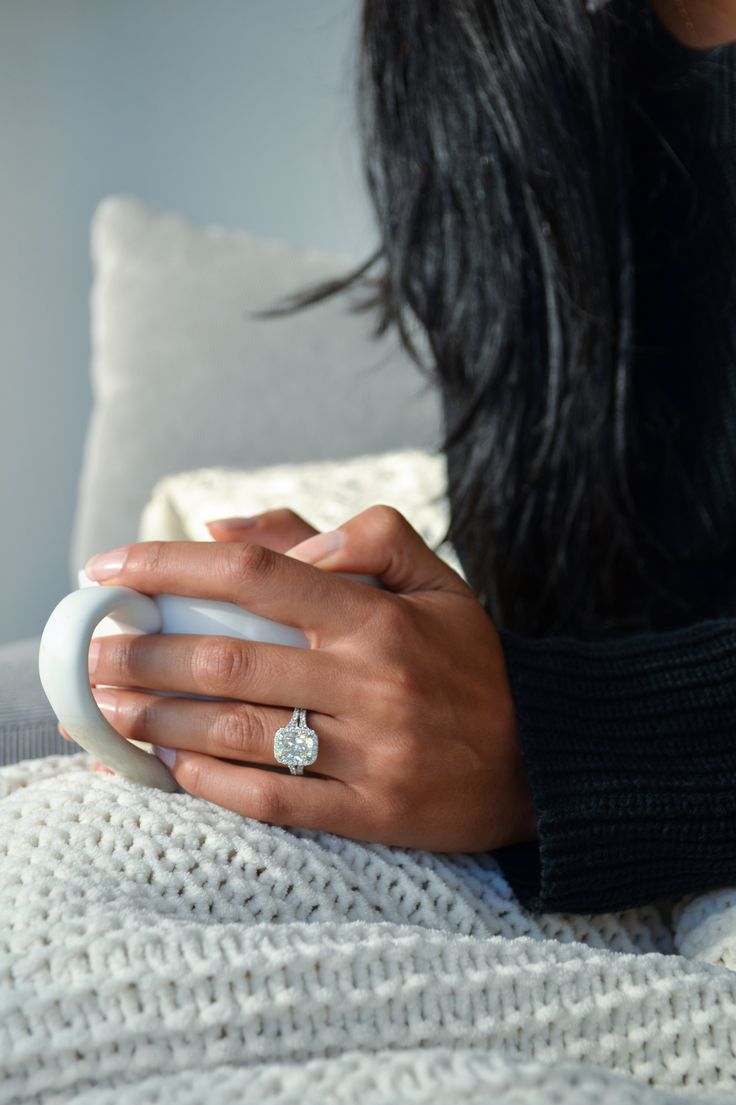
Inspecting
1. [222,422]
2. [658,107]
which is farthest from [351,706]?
[222,422]

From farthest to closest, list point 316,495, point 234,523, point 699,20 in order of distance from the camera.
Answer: point 316,495 → point 699,20 → point 234,523

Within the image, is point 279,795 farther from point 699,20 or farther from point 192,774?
point 699,20

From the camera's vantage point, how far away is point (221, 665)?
0.43 metres

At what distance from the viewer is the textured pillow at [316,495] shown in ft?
2.74

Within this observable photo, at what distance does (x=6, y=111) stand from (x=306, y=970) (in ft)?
5.66

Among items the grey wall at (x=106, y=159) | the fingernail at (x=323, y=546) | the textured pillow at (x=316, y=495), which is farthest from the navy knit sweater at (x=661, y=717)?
the grey wall at (x=106, y=159)

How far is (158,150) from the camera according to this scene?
5.65 ft

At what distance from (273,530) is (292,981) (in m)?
0.28

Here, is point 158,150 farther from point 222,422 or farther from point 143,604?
point 143,604

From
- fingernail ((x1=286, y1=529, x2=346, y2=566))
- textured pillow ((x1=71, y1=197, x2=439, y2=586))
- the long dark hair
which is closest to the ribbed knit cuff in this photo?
fingernail ((x1=286, y1=529, x2=346, y2=566))

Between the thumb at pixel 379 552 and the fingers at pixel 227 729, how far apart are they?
0.27ft

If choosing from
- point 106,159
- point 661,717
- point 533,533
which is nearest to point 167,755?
point 661,717

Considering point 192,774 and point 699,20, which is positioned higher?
point 699,20

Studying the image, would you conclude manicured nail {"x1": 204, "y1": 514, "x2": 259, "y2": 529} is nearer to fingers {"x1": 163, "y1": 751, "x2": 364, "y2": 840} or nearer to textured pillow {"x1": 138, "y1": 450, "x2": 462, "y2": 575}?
fingers {"x1": 163, "y1": 751, "x2": 364, "y2": 840}
